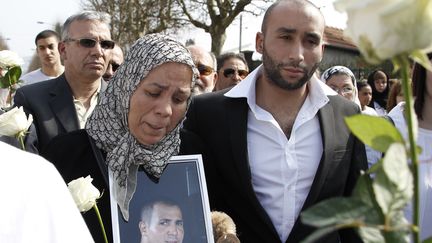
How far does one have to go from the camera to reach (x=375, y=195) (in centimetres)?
61

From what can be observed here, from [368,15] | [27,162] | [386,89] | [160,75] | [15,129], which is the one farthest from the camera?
[386,89]

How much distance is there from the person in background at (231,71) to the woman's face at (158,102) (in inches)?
131

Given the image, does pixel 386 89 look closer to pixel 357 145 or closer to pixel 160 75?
pixel 357 145

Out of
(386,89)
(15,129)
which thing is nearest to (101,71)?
(15,129)

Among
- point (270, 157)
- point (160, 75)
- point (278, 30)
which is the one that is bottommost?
point (270, 157)

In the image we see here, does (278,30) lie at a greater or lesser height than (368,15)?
greater

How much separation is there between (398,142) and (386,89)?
9203mm

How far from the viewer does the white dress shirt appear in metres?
2.80

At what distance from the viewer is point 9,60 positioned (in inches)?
127

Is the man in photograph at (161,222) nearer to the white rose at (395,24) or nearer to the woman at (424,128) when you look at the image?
the woman at (424,128)

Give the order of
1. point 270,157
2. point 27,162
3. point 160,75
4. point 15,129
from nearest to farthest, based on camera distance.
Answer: point 27,162, point 15,129, point 160,75, point 270,157

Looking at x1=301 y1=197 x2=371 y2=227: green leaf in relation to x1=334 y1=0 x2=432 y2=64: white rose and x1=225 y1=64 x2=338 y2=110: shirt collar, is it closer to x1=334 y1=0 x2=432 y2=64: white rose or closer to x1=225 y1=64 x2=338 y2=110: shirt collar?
x1=334 y1=0 x2=432 y2=64: white rose

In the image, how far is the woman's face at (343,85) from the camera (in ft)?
20.1

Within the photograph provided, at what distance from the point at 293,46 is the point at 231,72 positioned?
299 cm
